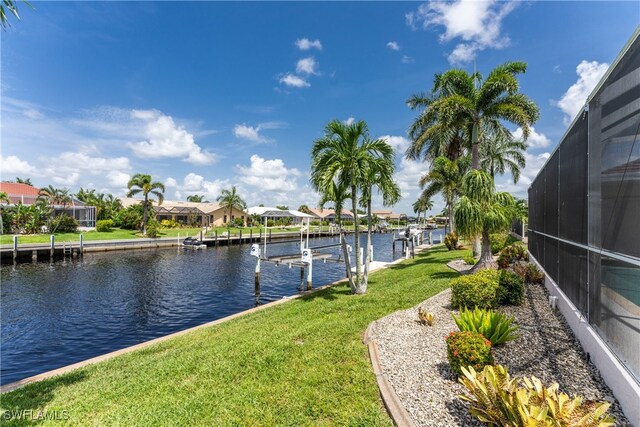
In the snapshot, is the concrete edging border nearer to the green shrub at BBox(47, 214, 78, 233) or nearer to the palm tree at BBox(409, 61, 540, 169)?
the palm tree at BBox(409, 61, 540, 169)

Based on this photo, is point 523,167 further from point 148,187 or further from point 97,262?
point 148,187

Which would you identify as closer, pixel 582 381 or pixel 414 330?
pixel 582 381

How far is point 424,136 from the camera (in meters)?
23.3

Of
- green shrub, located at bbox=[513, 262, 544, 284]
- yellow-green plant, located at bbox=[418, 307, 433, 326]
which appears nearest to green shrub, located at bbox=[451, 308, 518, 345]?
yellow-green plant, located at bbox=[418, 307, 433, 326]

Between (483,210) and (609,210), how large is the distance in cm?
862

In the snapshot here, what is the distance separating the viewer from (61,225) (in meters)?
43.0

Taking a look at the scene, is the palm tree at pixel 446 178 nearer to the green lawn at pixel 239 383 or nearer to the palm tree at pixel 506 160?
the palm tree at pixel 506 160

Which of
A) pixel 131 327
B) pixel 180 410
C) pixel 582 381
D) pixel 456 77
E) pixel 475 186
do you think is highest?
pixel 456 77

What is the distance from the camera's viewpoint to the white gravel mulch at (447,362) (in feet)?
14.1

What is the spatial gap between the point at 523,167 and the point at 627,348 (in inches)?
1439

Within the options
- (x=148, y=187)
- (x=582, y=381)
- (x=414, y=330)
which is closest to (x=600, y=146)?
(x=582, y=381)

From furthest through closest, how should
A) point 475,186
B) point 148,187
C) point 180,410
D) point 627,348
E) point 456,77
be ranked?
1. point 148,187
2. point 456,77
3. point 475,186
4. point 180,410
5. point 627,348

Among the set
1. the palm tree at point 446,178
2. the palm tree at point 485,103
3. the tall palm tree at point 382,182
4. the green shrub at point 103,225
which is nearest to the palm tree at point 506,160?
the palm tree at point 446,178

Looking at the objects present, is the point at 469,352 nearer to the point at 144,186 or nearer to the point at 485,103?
the point at 485,103
